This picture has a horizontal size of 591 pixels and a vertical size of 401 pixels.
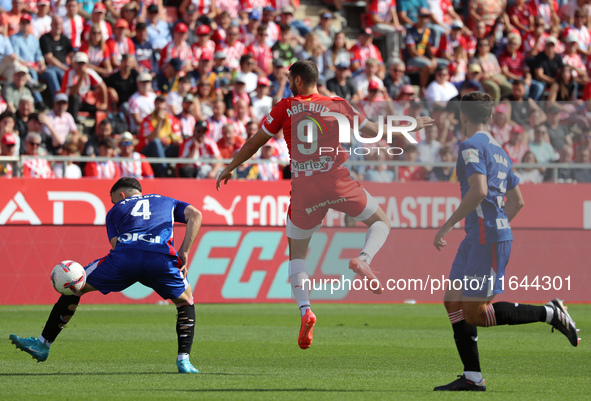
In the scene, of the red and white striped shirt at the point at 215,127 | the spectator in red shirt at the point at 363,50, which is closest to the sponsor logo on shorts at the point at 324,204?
the red and white striped shirt at the point at 215,127

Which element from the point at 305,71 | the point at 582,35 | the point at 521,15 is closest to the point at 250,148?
the point at 305,71

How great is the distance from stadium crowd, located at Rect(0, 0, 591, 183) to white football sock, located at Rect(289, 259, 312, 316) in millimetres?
7800

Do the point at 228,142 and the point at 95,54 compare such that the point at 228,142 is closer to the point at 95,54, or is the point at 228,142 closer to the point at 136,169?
the point at 136,169

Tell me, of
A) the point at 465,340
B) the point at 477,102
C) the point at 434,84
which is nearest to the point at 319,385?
the point at 465,340

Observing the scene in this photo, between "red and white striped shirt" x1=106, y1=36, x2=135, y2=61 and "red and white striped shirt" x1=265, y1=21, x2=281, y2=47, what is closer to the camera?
"red and white striped shirt" x1=106, y1=36, x2=135, y2=61

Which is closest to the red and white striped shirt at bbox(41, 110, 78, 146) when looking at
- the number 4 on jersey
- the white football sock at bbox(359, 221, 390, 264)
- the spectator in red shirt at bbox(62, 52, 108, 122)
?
the spectator in red shirt at bbox(62, 52, 108, 122)

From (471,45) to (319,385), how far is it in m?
16.2

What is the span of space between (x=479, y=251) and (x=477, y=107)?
106cm

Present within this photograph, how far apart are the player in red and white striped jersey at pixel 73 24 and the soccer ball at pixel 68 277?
10.7m

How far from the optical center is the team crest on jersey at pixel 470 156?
6.88 m

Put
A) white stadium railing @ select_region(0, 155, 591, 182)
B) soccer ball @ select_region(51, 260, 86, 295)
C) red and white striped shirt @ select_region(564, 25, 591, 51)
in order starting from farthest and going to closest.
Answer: red and white striped shirt @ select_region(564, 25, 591, 51), white stadium railing @ select_region(0, 155, 591, 182), soccer ball @ select_region(51, 260, 86, 295)

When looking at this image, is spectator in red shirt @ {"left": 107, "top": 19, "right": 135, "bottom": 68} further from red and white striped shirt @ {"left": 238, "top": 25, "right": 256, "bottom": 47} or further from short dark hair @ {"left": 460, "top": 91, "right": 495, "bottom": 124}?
short dark hair @ {"left": 460, "top": 91, "right": 495, "bottom": 124}

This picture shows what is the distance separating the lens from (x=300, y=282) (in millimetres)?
8125

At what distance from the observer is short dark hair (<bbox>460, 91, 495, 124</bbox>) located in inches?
276
